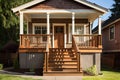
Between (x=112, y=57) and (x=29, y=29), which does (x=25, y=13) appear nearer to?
(x=29, y=29)

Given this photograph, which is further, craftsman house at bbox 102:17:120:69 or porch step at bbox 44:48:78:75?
craftsman house at bbox 102:17:120:69

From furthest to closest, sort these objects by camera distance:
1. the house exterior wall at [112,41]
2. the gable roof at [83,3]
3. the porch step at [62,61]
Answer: the house exterior wall at [112,41], the gable roof at [83,3], the porch step at [62,61]

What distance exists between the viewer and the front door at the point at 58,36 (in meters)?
27.8

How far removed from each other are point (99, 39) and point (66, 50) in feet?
9.41

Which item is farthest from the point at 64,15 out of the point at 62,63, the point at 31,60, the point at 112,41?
the point at 112,41

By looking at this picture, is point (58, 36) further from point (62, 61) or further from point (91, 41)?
point (62, 61)

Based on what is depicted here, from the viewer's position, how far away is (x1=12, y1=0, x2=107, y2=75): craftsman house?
2261cm

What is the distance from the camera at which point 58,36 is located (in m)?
27.9

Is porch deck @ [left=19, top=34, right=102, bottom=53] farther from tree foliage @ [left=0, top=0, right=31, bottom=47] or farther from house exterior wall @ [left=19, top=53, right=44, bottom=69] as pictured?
tree foliage @ [left=0, top=0, right=31, bottom=47]

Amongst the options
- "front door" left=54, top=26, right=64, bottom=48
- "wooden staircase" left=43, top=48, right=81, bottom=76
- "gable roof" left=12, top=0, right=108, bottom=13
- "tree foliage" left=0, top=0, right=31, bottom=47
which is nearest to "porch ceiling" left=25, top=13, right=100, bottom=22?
"gable roof" left=12, top=0, right=108, bottom=13

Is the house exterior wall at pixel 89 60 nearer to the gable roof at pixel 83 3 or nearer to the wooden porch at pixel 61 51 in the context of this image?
the wooden porch at pixel 61 51

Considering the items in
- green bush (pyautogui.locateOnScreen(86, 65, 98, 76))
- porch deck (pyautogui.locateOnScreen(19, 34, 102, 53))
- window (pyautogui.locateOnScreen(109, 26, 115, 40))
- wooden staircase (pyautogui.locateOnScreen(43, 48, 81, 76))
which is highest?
window (pyautogui.locateOnScreen(109, 26, 115, 40))

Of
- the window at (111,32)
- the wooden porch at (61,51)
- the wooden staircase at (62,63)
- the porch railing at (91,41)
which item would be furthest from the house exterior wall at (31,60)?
the window at (111,32)

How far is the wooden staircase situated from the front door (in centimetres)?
320
